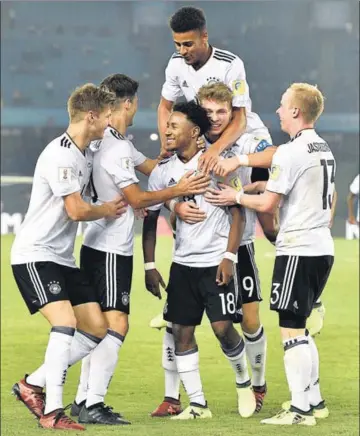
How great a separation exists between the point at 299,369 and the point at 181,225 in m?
0.90

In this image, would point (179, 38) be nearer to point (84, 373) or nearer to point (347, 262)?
point (84, 373)

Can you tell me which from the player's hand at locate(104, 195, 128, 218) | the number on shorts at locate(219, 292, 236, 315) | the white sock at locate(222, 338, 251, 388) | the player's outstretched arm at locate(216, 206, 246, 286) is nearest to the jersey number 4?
the player's outstretched arm at locate(216, 206, 246, 286)

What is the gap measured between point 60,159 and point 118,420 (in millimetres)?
1309

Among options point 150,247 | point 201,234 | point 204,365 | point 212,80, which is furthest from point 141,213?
point 204,365

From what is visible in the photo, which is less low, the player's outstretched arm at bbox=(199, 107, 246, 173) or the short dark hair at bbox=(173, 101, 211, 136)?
the short dark hair at bbox=(173, 101, 211, 136)

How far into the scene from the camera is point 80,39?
17.5 m

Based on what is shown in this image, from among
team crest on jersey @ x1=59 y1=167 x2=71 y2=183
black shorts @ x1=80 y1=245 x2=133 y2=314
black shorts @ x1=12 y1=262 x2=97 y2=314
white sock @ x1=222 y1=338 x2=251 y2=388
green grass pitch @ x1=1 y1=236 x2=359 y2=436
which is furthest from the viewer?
white sock @ x1=222 y1=338 x2=251 y2=388

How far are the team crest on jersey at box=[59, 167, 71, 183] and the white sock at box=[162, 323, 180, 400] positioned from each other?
3.80ft

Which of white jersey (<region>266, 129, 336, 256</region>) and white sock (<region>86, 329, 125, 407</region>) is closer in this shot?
white jersey (<region>266, 129, 336, 256</region>)

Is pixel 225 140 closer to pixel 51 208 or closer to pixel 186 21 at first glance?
pixel 186 21

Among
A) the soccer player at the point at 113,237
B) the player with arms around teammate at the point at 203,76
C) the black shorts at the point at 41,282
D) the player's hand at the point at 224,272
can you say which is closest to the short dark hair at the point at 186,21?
the player with arms around teammate at the point at 203,76

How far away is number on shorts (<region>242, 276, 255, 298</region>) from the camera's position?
6.93 meters

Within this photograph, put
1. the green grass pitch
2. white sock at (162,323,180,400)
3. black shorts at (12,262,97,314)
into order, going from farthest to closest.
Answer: white sock at (162,323,180,400)
the green grass pitch
black shorts at (12,262,97,314)

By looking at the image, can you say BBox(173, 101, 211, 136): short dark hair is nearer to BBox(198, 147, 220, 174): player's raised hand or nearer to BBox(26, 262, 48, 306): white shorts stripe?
BBox(198, 147, 220, 174): player's raised hand
